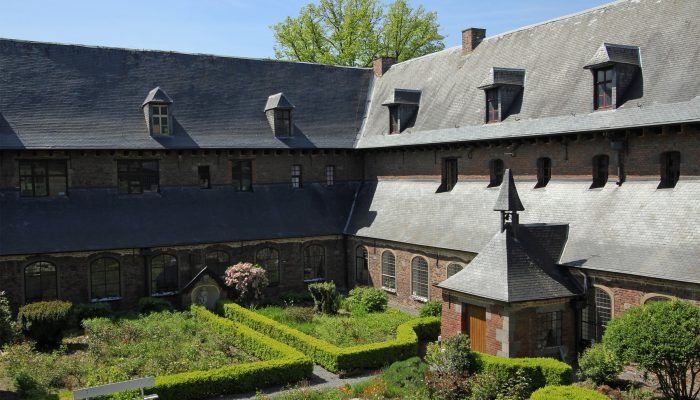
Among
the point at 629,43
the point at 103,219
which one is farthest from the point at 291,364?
the point at 629,43

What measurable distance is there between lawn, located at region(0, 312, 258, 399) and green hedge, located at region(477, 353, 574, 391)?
7.77 metres

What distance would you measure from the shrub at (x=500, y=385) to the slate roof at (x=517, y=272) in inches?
88.2

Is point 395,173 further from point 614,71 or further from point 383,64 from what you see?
point 614,71

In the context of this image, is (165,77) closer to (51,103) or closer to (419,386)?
(51,103)

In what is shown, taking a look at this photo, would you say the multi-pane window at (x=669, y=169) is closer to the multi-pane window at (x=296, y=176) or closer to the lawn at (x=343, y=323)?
the lawn at (x=343, y=323)

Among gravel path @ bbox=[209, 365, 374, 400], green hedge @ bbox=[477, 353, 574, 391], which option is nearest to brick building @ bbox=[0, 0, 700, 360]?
green hedge @ bbox=[477, 353, 574, 391]

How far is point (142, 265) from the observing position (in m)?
27.3

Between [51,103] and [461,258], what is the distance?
61.5 ft

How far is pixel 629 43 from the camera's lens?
22859mm

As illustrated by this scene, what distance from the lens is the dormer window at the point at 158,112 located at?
29.0 meters

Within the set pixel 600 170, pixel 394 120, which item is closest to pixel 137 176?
pixel 394 120

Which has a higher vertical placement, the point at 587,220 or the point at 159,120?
the point at 159,120

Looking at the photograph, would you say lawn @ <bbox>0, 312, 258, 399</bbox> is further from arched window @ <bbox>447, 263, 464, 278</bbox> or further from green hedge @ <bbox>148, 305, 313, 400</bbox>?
arched window @ <bbox>447, 263, 464, 278</bbox>

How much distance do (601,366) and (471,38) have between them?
18.1 meters
